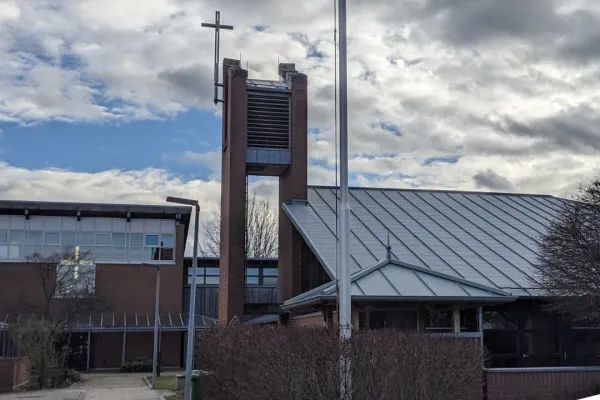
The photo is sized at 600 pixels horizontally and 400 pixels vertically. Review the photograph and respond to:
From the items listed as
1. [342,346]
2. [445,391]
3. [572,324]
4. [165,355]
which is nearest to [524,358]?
[572,324]

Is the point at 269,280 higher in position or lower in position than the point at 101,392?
higher

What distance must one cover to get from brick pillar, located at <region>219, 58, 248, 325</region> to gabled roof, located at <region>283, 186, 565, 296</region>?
6.95ft

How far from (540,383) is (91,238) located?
37.7 metres

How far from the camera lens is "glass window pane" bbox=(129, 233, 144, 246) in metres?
50.9

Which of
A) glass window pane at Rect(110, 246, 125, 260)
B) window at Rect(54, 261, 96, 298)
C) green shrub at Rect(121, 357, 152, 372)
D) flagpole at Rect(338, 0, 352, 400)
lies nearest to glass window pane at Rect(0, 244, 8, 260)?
window at Rect(54, 261, 96, 298)

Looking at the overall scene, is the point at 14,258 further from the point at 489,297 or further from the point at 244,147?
the point at 489,297

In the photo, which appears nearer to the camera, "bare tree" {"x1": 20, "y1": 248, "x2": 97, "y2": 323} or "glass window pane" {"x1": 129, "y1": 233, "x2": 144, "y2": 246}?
"bare tree" {"x1": 20, "y1": 248, "x2": 97, "y2": 323}

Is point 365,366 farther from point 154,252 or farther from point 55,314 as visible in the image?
point 154,252

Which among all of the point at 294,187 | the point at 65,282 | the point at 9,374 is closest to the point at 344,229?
the point at 294,187

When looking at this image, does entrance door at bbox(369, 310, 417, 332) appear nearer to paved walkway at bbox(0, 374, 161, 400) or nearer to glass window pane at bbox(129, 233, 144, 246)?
paved walkway at bbox(0, 374, 161, 400)

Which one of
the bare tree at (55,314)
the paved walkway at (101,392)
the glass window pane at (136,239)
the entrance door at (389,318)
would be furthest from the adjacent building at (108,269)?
the entrance door at (389,318)

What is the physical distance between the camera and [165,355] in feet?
163

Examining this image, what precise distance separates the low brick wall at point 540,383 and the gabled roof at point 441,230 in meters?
2.59

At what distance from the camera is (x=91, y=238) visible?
5003 cm
